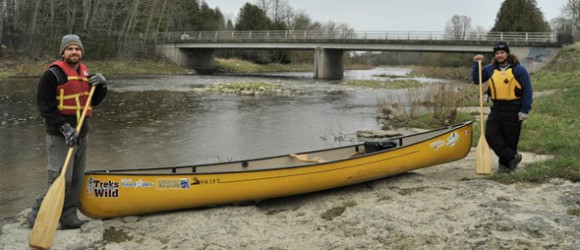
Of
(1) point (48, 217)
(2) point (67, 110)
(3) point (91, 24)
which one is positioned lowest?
(1) point (48, 217)

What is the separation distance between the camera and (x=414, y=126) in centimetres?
1343

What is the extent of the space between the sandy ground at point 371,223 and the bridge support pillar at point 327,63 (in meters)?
36.2

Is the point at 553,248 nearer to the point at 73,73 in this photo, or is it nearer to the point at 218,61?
the point at 73,73

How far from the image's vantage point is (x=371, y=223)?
5.35 m

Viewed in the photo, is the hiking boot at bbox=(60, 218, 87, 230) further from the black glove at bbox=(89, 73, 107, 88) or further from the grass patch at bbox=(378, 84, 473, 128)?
the grass patch at bbox=(378, 84, 473, 128)

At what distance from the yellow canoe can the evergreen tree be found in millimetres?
44613

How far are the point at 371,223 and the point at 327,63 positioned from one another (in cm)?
3855

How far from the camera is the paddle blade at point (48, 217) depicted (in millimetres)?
4555

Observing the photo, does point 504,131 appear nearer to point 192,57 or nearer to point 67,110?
point 67,110

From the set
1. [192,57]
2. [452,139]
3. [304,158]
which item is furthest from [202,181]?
[192,57]

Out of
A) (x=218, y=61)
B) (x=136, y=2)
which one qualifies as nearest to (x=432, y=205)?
(x=136, y=2)

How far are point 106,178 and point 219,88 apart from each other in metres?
21.8

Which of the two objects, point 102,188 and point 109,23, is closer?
point 102,188

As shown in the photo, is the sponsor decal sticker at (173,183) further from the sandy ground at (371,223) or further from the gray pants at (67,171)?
the gray pants at (67,171)
